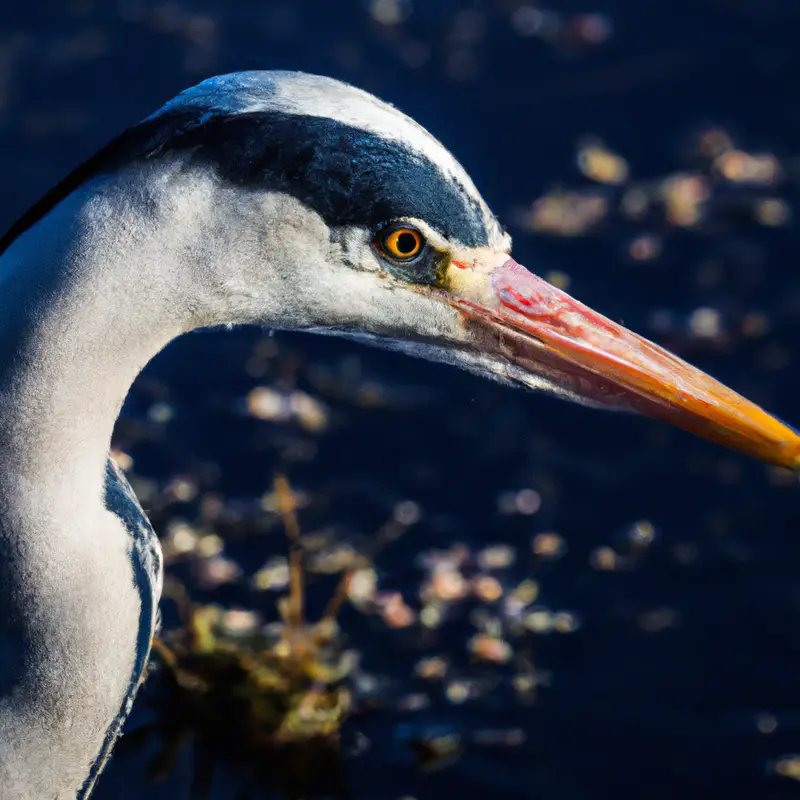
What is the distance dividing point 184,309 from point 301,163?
0.35 metres

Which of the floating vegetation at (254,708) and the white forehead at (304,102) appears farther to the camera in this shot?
the floating vegetation at (254,708)

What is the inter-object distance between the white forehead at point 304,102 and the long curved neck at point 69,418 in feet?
0.73

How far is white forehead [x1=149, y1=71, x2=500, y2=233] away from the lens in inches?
88.8

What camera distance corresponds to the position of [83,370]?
2201 millimetres

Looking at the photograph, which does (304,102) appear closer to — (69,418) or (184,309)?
(184,309)

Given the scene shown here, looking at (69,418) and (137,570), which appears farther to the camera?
(137,570)

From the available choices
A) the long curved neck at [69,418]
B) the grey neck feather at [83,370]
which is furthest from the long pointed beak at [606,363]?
the long curved neck at [69,418]

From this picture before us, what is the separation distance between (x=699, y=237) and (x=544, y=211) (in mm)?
748

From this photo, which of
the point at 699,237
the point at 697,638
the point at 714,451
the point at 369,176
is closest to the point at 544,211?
the point at 699,237

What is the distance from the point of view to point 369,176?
91.7 inches

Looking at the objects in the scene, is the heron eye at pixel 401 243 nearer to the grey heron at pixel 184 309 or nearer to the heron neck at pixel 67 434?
the grey heron at pixel 184 309

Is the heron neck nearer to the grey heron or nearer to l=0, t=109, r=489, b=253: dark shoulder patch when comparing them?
the grey heron

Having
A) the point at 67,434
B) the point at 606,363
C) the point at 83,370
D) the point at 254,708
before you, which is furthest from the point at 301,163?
the point at 254,708

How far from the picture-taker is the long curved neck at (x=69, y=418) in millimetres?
2158
